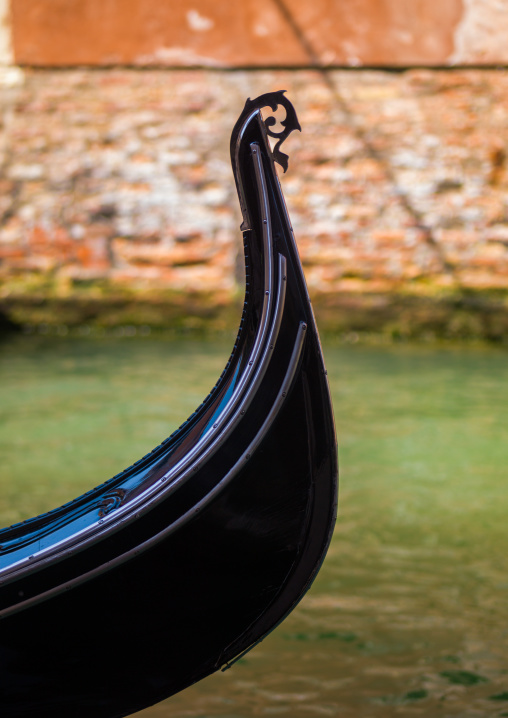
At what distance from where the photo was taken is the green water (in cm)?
151

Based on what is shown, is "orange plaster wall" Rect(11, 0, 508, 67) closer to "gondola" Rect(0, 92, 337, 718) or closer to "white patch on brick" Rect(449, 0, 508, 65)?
"white patch on brick" Rect(449, 0, 508, 65)

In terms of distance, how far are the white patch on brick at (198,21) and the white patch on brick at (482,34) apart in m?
1.38

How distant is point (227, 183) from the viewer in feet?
16.5

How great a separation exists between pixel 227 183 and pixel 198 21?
918 mm

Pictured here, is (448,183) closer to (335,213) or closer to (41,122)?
(335,213)

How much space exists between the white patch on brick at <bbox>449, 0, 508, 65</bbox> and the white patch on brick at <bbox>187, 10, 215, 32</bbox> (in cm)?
138

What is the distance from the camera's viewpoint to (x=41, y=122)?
5.07m

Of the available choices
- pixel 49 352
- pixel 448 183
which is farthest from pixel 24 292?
pixel 448 183

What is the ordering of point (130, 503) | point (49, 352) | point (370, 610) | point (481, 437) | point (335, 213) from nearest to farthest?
point (130, 503)
point (370, 610)
point (481, 437)
point (49, 352)
point (335, 213)

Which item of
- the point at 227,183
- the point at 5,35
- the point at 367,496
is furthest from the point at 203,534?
the point at 5,35

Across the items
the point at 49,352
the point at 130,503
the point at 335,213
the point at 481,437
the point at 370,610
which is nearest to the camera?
the point at 130,503

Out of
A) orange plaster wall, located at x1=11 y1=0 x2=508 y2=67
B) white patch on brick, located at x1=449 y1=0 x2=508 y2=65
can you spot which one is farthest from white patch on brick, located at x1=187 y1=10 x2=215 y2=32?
white patch on brick, located at x1=449 y1=0 x2=508 y2=65

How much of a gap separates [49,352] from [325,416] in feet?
11.9

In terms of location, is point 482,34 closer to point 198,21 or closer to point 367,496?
point 198,21
